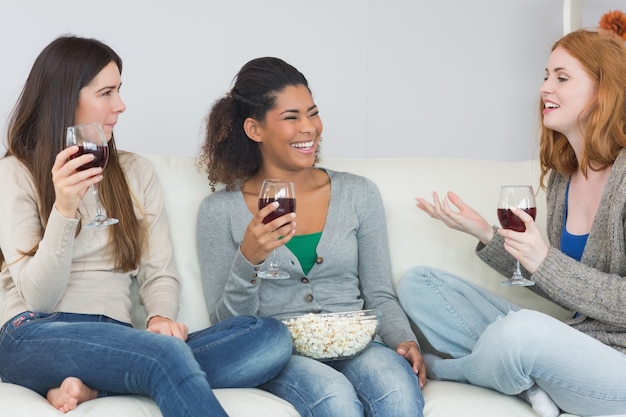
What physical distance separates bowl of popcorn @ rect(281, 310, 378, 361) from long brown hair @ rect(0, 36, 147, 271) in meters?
0.52

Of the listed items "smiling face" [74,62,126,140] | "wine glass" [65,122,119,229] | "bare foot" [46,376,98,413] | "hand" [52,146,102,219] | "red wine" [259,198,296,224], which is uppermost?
"smiling face" [74,62,126,140]

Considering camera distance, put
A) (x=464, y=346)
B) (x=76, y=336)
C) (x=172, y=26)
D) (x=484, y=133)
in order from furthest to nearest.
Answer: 1. (x=484, y=133)
2. (x=172, y=26)
3. (x=464, y=346)
4. (x=76, y=336)

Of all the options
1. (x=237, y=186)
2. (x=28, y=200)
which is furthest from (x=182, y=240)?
(x=28, y=200)

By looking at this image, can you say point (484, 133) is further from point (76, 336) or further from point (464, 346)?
point (76, 336)

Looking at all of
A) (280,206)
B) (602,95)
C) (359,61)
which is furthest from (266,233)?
(359,61)

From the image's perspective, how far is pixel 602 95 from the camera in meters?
2.46

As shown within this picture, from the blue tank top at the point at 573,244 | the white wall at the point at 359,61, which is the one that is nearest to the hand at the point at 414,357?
the blue tank top at the point at 573,244

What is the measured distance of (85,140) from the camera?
2.15 m

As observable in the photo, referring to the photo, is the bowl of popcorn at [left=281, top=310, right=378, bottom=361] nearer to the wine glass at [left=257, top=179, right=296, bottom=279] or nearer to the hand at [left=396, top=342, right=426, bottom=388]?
the hand at [left=396, top=342, right=426, bottom=388]

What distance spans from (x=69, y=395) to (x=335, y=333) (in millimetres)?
641

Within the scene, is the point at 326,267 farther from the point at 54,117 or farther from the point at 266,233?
the point at 54,117

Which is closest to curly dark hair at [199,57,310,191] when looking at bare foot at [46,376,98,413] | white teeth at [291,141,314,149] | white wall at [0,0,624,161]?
white teeth at [291,141,314,149]

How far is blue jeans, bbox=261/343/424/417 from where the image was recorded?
2131mm

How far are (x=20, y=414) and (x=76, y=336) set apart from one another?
226 mm
